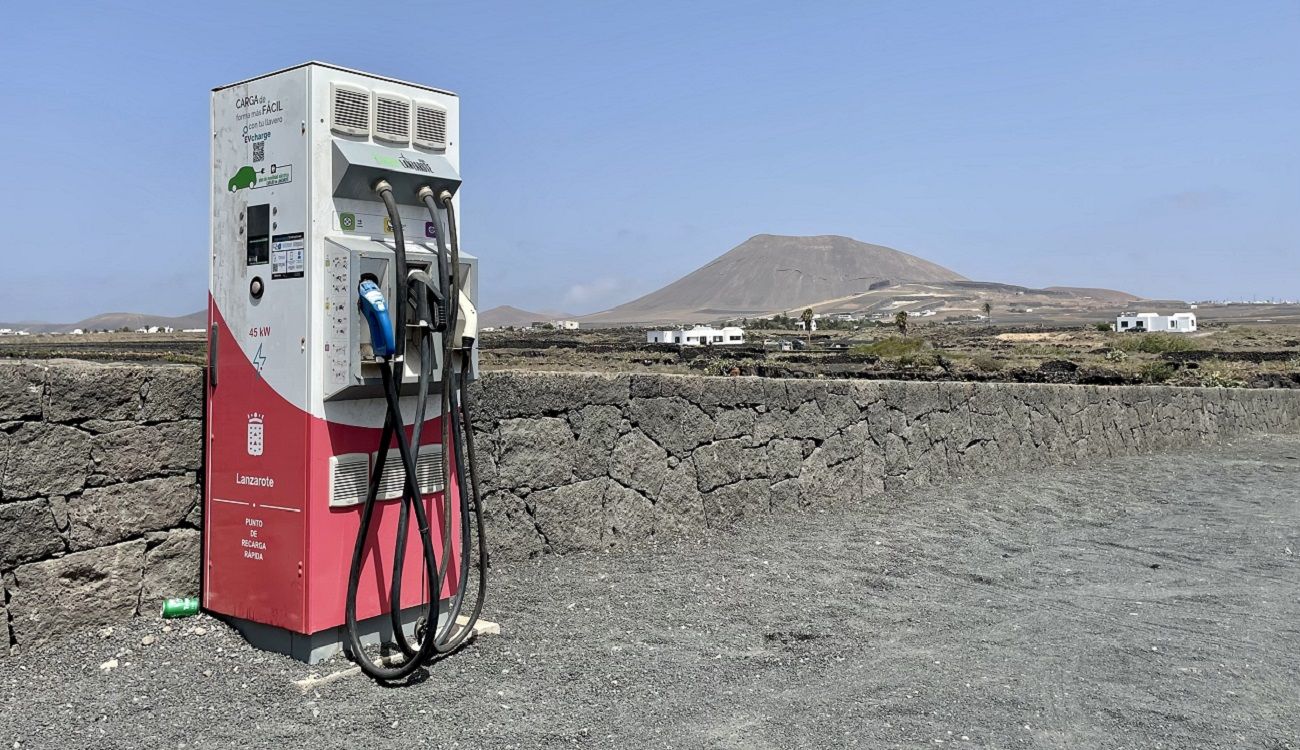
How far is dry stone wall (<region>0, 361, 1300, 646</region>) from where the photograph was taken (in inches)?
180

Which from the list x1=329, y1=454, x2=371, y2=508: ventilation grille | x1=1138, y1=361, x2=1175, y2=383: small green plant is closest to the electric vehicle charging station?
x1=329, y1=454, x2=371, y2=508: ventilation grille

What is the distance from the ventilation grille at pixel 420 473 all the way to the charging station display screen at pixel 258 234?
1024 mm

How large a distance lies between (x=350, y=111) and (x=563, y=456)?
2924 mm

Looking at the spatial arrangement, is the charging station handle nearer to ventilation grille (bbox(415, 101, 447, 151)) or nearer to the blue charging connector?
the blue charging connector

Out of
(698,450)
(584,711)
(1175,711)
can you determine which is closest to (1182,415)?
(698,450)

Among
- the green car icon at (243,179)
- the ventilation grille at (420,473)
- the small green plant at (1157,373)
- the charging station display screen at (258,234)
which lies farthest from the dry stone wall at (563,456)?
the small green plant at (1157,373)

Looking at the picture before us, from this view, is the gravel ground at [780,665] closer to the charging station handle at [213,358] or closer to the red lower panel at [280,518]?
the red lower panel at [280,518]

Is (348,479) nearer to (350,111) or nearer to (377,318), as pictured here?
(377,318)

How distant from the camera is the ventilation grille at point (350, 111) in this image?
4637 millimetres

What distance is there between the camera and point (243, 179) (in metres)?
4.82

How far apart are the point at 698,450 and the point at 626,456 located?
0.85 meters

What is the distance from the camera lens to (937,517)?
9.37 m

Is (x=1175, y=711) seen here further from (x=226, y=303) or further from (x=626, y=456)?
(x=226, y=303)

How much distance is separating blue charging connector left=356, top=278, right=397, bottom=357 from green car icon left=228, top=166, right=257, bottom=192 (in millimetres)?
770
